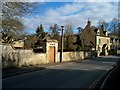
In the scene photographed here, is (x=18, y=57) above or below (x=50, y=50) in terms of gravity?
below

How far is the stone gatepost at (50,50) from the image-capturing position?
38.8m

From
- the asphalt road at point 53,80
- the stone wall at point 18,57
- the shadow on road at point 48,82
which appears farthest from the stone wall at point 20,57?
the shadow on road at point 48,82

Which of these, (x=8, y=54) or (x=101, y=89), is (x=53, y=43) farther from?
(x=101, y=89)

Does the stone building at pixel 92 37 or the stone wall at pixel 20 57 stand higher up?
the stone building at pixel 92 37

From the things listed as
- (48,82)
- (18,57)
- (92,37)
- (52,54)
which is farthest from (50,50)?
(92,37)

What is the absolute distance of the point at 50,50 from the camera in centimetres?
4006

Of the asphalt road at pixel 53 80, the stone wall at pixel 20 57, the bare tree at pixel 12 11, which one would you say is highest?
the bare tree at pixel 12 11

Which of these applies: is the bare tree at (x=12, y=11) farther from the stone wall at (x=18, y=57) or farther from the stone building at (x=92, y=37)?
the stone building at (x=92, y=37)

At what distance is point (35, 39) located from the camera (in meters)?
81.2

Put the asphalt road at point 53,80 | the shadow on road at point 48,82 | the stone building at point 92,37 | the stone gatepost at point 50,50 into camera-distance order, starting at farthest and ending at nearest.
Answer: the stone building at point 92,37 < the stone gatepost at point 50,50 < the asphalt road at point 53,80 < the shadow on road at point 48,82

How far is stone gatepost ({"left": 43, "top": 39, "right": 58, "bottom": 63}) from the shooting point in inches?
1526

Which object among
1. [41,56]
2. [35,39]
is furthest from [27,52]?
[35,39]

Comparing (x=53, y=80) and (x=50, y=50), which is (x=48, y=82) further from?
(x=50, y=50)

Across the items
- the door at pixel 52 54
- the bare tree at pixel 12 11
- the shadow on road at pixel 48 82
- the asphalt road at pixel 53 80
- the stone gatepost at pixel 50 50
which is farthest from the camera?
the door at pixel 52 54
